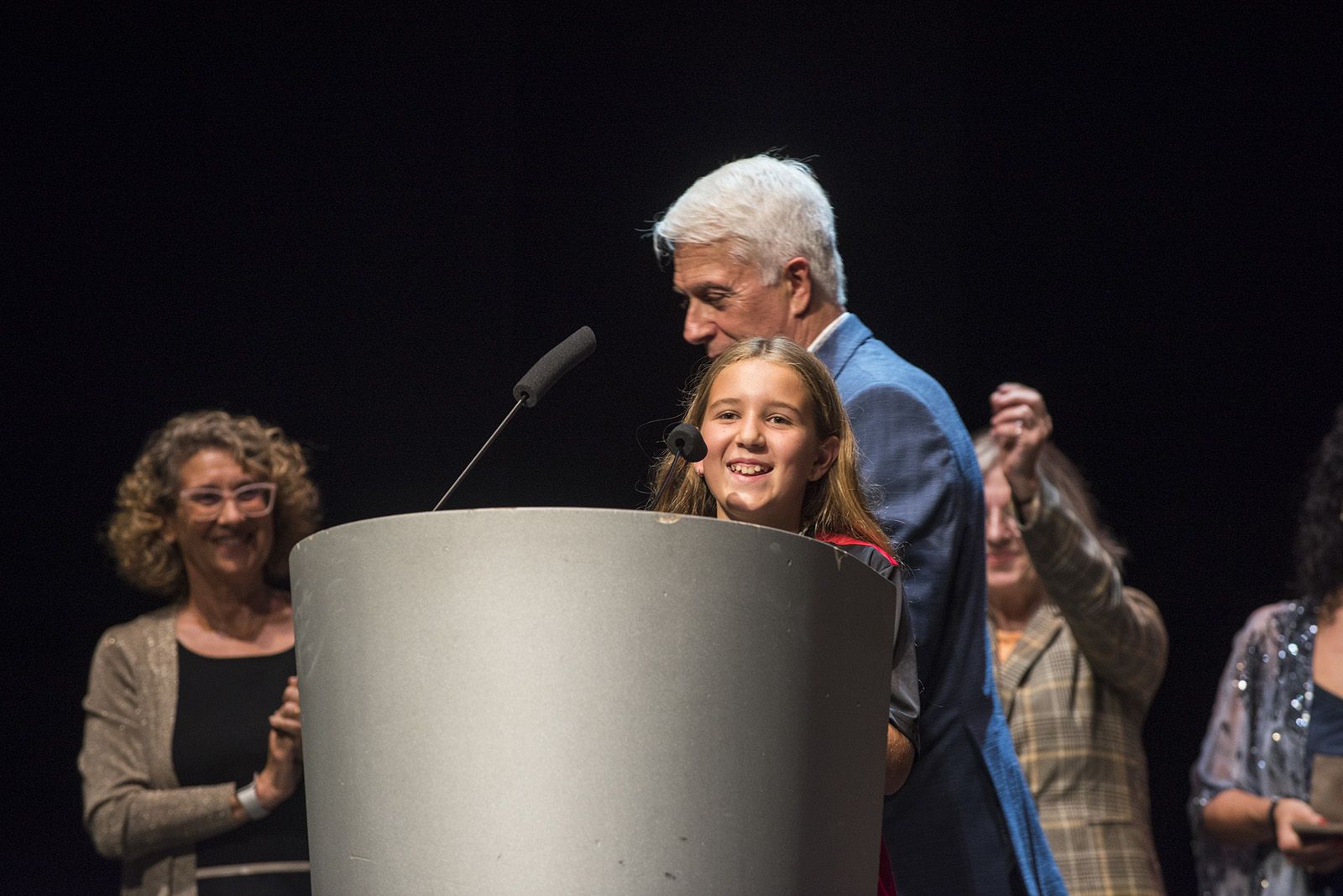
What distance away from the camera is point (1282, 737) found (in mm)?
3051

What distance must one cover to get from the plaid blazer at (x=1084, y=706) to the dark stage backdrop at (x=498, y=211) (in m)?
0.85

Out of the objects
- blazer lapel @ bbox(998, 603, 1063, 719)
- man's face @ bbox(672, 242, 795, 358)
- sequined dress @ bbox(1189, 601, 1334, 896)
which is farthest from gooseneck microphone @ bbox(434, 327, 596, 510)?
sequined dress @ bbox(1189, 601, 1334, 896)

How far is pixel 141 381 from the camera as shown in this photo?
3910 millimetres

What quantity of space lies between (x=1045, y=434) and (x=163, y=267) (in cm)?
214

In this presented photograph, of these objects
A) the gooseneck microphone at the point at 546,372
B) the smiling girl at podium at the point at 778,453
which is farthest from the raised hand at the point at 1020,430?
the gooseneck microphone at the point at 546,372

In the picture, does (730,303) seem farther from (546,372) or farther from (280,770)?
(280,770)

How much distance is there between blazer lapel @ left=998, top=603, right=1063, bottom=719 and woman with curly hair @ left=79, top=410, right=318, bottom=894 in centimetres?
133

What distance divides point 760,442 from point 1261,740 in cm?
166

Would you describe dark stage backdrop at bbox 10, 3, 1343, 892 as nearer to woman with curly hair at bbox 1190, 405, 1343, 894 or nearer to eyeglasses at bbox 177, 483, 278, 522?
eyeglasses at bbox 177, 483, 278, 522

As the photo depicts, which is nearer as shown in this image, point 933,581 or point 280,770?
point 933,581

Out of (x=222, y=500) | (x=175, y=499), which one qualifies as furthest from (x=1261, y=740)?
(x=175, y=499)

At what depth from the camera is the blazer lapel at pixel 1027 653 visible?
319 centimetres

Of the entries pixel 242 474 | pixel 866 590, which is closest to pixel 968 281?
pixel 242 474

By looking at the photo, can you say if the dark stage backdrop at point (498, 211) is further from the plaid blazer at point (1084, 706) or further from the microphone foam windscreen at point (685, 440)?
the microphone foam windscreen at point (685, 440)
